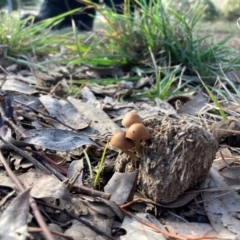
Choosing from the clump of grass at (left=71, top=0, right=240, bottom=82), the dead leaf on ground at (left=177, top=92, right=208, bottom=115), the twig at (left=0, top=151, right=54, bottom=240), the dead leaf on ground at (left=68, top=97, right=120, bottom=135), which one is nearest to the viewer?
the twig at (left=0, top=151, right=54, bottom=240)

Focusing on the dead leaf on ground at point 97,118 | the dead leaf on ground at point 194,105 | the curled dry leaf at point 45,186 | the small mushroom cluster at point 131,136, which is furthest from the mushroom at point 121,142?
the dead leaf on ground at point 194,105

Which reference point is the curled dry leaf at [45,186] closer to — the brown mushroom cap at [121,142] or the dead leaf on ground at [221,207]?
the brown mushroom cap at [121,142]

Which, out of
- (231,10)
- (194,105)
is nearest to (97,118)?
(194,105)

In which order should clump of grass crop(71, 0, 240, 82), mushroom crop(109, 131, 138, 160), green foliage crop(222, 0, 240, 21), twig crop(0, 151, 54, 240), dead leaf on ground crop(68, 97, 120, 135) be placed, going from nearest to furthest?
twig crop(0, 151, 54, 240)
mushroom crop(109, 131, 138, 160)
dead leaf on ground crop(68, 97, 120, 135)
clump of grass crop(71, 0, 240, 82)
green foliage crop(222, 0, 240, 21)

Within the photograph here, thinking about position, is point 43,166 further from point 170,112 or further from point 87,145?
point 170,112

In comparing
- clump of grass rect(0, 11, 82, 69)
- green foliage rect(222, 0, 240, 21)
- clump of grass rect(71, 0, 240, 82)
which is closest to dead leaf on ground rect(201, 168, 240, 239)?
clump of grass rect(71, 0, 240, 82)

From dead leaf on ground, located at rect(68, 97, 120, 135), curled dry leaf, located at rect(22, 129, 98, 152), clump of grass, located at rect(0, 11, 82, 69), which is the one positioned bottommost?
clump of grass, located at rect(0, 11, 82, 69)

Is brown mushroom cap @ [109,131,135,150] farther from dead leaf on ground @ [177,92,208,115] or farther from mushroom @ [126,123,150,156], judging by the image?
dead leaf on ground @ [177,92,208,115]
